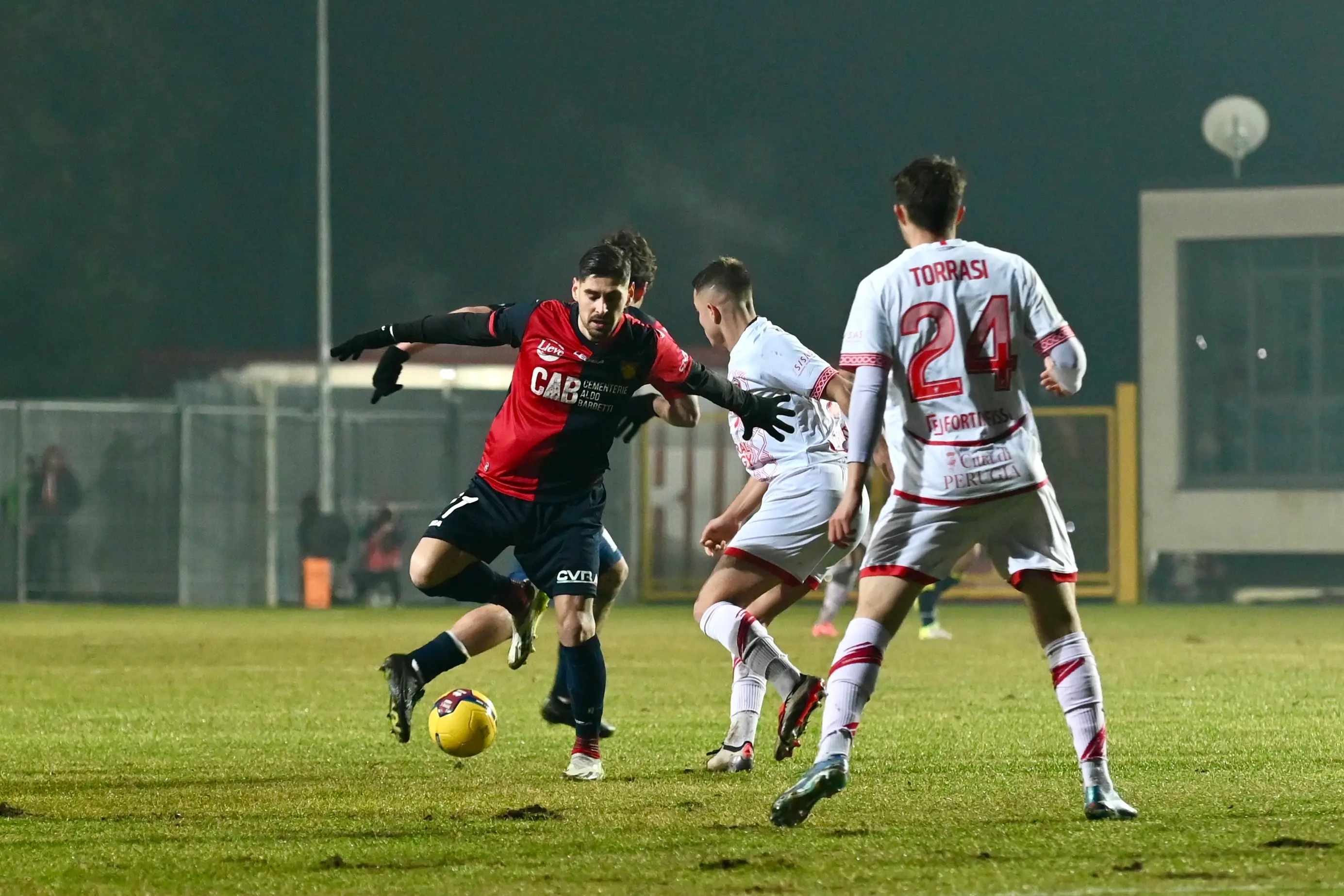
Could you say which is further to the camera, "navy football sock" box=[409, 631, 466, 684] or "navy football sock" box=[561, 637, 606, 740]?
"navy football sock" box=[409, 631, 466, 684]

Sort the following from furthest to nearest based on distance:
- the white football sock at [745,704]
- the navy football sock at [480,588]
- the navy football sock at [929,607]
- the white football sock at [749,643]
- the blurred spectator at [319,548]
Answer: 1. the blurred spectator at [319,548]
2. the navy football sock at [929,607]
3. the navy football sock at [480,588]
4. the white football sock at [745,704]
5. the white football sock at [749,643]

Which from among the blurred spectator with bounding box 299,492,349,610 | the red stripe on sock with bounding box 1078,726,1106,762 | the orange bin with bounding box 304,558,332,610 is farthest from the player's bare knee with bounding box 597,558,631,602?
the orange bin with bounding box 304,558,332,610

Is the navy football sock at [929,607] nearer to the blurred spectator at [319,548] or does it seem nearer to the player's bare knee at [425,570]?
the blurred spectator at [319,548]

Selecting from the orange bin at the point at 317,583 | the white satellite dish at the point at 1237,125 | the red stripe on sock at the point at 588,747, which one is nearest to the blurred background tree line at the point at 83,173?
the orange bin at the point at 317,583

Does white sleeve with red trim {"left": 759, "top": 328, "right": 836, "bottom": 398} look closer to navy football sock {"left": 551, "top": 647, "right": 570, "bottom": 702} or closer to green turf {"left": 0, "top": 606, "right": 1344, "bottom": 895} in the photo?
green turf {"left": 0, "top": 606, "right": 1344, "bottom": 895}

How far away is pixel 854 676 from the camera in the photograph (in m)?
7.14

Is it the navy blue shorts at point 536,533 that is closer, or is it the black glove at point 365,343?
the navy blue shorts at point 536,533

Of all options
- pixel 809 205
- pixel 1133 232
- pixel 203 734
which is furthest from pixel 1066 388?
pixel 809 205

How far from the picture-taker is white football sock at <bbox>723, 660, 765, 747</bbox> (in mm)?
8977

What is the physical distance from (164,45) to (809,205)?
19821 millimetres

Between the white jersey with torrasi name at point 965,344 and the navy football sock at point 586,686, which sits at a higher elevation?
the white jersey with torrasi name at point 965,344

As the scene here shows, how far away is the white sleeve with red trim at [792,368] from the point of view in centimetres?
941

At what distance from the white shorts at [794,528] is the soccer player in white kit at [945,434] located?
82.7 inches

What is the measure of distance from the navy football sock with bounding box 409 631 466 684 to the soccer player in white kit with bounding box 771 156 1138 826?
93.9 inches
